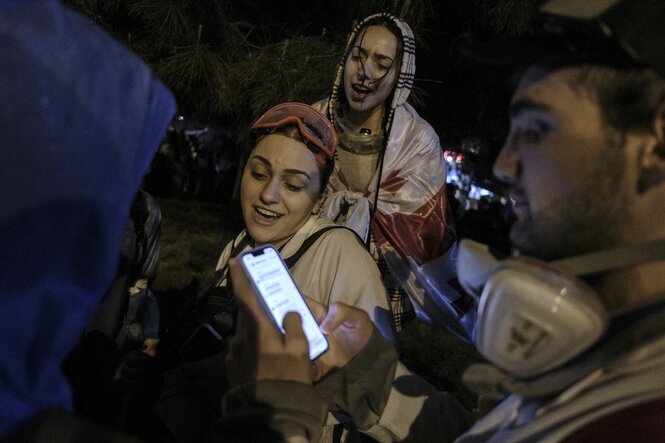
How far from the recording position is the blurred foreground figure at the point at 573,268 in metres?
0.76

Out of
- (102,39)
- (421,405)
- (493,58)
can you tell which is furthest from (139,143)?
(421,405)

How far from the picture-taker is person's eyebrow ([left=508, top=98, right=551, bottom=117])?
0.97m

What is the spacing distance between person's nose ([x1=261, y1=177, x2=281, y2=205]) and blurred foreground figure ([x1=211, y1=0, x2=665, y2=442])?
86 cm

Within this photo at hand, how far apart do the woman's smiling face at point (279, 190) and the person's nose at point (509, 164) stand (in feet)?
3.24

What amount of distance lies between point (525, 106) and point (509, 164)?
0.41ft

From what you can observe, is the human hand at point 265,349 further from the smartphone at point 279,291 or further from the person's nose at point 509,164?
the person's nose at point 509,164

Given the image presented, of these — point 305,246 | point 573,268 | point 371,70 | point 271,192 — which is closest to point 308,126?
point 271,192

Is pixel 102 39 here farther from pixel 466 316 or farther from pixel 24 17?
pixel 466 316

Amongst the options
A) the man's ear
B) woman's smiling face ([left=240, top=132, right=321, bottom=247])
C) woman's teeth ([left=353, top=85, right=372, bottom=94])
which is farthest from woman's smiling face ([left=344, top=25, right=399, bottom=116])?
the man's ear

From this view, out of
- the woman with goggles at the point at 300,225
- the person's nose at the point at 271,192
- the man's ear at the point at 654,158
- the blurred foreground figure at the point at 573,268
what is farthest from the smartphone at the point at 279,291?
the man's ear at the point at 654,158

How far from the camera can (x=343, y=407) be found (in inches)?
51.0

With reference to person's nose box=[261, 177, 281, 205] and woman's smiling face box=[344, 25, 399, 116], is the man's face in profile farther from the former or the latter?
woman's smiling face box=[344, 25, 399, 116]

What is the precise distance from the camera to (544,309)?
796mm

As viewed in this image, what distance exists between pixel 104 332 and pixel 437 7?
4.35 meters
